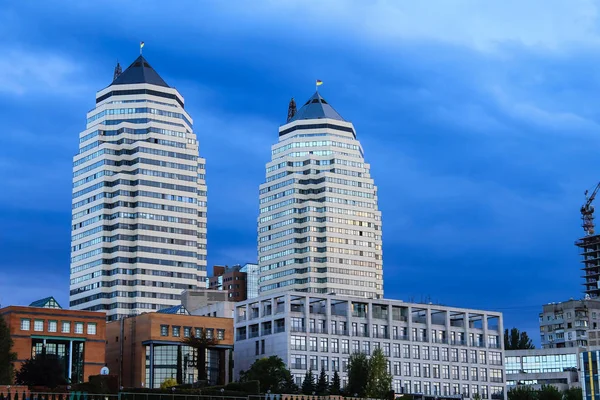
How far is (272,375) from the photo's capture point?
168625mm

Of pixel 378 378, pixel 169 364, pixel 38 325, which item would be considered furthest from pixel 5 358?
pixel 378 378

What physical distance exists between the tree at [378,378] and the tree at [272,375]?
46.7 feet

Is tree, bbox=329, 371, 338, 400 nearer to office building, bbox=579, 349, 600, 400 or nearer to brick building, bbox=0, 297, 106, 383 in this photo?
brick building, bbox=0, 297, 106, 383

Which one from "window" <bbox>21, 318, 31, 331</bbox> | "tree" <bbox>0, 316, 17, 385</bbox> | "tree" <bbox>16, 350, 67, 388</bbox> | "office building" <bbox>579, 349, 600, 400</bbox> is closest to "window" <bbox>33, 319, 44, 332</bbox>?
"window" <bbox>21, 318, 31, 331</bbox>

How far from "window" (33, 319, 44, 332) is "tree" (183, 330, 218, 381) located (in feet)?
84.6

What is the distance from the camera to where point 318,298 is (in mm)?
194250

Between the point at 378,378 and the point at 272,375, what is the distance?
19.6m

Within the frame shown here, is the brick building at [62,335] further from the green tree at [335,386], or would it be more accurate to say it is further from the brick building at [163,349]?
the green tree at [335,386]

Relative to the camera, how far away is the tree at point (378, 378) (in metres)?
168

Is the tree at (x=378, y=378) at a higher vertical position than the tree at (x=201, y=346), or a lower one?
lower

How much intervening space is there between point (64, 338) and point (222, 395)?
218 ft

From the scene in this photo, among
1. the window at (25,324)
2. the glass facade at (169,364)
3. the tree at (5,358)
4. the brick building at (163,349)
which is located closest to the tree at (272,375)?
the brick building at (163,349)

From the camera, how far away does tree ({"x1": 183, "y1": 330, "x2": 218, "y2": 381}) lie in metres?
171

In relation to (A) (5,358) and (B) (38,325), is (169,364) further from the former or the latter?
(A) (5,358)
